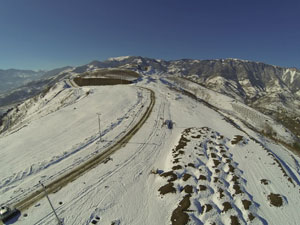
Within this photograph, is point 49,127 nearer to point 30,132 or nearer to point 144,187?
point 30,132

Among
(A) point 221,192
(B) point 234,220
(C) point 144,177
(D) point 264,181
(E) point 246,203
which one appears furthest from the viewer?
(D) point 264,181

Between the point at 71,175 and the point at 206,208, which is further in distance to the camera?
the point at 71,175

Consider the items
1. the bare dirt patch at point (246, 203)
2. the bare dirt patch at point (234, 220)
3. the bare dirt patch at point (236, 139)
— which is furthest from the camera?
the bare dirt patch at point (236, 139)

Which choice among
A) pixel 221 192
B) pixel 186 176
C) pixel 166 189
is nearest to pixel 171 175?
pixel 186 176

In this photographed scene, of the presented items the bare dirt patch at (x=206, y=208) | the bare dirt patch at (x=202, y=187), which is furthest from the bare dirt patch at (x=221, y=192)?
the bare dirt patch at (x=206, y=208)

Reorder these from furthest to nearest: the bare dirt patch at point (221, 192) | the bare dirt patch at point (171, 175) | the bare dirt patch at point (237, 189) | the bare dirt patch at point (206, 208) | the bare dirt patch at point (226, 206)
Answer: the bare dirt patch at point (171, 175) < the bare dirt patch at point (237, 189) < the bare dirt patch at point (221, 192) < the bare dirt patch at point (226, 206) < the bare dirt patch at point (206, 208)

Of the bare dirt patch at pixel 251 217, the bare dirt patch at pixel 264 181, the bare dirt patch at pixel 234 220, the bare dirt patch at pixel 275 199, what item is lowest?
the bare dirt patch at pixel 264 181

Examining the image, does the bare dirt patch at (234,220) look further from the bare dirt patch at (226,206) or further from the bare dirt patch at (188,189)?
the bare dirt patch at (188,189)

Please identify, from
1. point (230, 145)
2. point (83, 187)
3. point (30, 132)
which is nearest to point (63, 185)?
point (83, 187)

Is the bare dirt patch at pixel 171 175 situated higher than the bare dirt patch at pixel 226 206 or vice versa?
the bare dirt patch at pixel 226 206

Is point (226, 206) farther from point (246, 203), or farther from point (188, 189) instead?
point (188, 189)

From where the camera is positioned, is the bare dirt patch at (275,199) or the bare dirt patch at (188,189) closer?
the bare dirt patch at (275,199)
